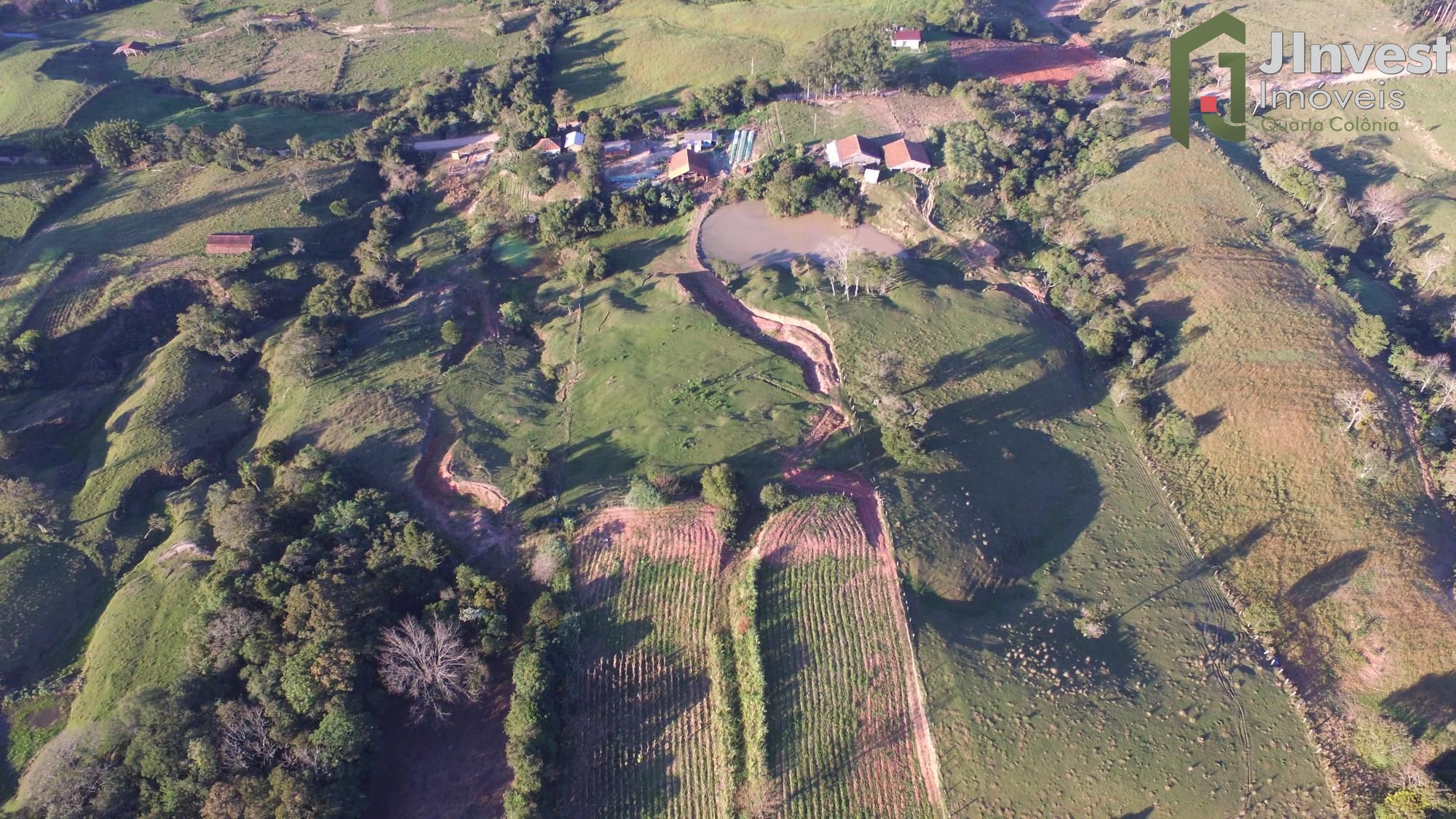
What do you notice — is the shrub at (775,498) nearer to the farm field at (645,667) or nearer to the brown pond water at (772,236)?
the farm field at (645,667)

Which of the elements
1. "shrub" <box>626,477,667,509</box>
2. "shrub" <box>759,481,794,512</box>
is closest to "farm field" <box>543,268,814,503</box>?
"shrub" <box>626,477,667,509</box>

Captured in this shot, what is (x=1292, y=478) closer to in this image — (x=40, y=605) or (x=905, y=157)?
(x=905, y=157)

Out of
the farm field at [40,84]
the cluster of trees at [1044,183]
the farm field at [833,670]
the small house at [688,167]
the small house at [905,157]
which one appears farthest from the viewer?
the farm field at [40,84]

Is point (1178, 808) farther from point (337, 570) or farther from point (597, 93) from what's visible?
point (597, 93)

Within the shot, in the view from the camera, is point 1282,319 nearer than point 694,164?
Yes

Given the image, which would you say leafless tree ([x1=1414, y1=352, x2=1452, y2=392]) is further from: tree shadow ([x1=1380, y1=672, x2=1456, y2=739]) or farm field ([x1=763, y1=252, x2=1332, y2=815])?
tree shadow ([x1=1380, y1=672, x2=1456, y2=739])

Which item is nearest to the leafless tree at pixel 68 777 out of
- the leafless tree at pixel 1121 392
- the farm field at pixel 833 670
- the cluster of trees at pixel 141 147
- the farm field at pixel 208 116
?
the farm field at pixel 833 670

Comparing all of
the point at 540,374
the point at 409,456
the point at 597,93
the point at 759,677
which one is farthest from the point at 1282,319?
the point at 597,93
